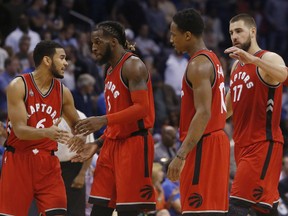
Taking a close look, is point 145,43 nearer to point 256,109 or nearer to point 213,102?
point 256,109

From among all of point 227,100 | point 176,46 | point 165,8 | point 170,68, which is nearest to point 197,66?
point 176,46

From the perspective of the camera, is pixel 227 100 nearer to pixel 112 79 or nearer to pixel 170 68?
pixel 112 79

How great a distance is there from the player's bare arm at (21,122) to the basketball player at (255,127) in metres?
1.68

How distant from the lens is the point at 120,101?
757cm

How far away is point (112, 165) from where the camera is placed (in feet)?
24.9

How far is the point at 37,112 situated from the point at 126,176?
1.07 meters

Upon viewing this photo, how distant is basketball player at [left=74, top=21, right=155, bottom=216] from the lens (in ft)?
24.5

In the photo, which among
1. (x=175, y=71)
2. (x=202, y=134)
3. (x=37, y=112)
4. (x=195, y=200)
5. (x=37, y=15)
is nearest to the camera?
(x=202, y=134)

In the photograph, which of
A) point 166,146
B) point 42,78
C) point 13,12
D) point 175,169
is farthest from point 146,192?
point 13,12

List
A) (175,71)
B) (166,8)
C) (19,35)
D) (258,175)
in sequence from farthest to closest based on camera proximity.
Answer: (166,8)
(175,71)
(19,35)
(258,175)

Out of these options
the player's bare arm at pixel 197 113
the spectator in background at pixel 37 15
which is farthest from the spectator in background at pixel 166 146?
the player's bare arm at pixel 197 113

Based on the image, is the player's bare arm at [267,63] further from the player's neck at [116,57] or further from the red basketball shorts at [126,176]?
the red basketball shorts at [126,176]

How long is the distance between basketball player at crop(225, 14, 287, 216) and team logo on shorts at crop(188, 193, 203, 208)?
0.59 meters

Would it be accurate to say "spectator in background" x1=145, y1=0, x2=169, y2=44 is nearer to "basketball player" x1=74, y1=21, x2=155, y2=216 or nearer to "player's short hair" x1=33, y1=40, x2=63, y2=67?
"player's short hair" x1=33, y1=40, x2=63, y2=67
